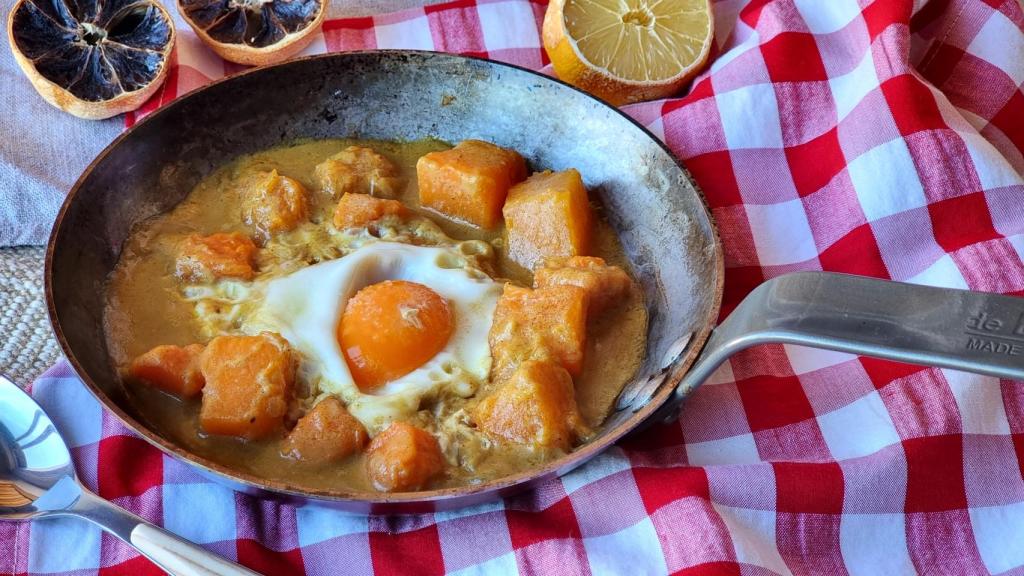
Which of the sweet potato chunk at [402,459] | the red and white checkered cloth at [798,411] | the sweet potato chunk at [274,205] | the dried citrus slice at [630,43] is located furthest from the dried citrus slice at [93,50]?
the sweet potato chunk at [402,459]

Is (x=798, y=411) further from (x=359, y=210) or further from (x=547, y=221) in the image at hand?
(x=359, y=210)

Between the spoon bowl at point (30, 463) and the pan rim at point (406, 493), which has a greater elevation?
the pan rim at point (406, 493)

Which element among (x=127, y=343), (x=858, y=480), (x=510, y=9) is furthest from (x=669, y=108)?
(x=127, y=343)

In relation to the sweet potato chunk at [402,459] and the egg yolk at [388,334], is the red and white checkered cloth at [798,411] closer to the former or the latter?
the sweet potato chunk at [402,459]

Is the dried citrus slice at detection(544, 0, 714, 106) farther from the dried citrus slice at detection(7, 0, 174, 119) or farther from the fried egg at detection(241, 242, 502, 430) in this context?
the dried citrus slice at detection(7, 0, 174, 119)

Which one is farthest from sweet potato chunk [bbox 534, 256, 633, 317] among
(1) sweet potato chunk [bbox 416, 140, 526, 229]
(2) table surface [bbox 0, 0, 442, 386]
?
(2) table surface [bbox 0, 0, 442, 386]

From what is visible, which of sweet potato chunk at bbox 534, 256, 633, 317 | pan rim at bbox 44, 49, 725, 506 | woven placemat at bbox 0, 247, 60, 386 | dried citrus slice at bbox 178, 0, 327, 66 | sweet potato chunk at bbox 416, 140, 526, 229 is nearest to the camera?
pan rim at bbox 44, 49, 725, 506
